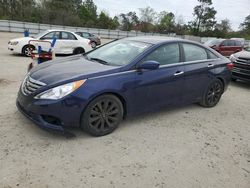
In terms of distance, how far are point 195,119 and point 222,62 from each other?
1.65 metres

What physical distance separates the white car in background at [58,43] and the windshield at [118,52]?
257 inches

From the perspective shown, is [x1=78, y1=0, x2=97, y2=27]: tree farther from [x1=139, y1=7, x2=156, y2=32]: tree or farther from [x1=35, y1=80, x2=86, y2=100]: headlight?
[x1=35, y1=80, x2=86, y2=100]: headlight

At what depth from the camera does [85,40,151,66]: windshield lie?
A: 13.5 ft

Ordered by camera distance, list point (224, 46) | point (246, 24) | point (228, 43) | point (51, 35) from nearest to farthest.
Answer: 1. point (51, 35)
2. point (224, 46)
3. point (228, 43)
4. point (246, 24)

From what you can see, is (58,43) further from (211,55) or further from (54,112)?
(54,112)

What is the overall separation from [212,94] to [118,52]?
2427mm

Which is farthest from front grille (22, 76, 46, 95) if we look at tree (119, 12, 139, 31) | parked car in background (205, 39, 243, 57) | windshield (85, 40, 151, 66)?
tree (119, 12, 139, 31)

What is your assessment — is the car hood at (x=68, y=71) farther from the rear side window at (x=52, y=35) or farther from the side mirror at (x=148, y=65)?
the rear side window at (x=52, y=35)

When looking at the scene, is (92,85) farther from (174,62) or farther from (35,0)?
(35,0)

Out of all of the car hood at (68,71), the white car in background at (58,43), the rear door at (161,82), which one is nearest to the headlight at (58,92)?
the car hood at (68,71)

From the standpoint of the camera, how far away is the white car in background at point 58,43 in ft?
37.0

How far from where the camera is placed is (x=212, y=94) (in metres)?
5.48

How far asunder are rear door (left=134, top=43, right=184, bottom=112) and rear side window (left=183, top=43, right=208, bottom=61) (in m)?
0.25

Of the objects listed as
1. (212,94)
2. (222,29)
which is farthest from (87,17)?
(212,94)
